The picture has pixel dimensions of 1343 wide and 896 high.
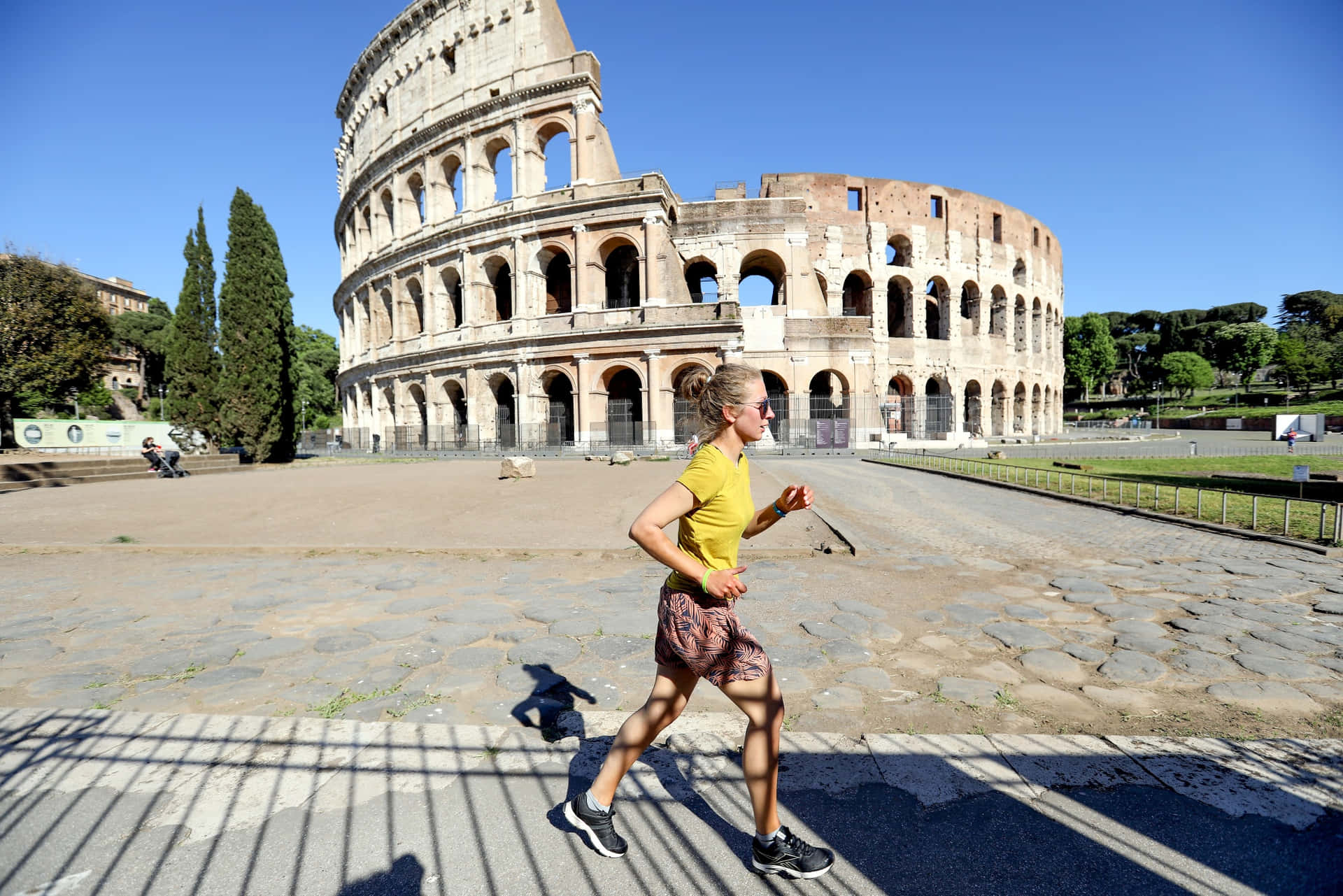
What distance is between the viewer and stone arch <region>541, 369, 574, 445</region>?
1100 inches

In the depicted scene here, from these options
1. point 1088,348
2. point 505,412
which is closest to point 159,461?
point 505,412

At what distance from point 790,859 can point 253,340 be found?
90.0ft

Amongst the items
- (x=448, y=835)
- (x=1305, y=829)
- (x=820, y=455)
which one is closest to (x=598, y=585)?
(x=448, y=835)

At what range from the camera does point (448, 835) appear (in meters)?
2.00

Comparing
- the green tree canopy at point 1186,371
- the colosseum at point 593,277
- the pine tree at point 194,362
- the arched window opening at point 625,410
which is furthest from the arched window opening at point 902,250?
the green tree canopy at point 1186,371

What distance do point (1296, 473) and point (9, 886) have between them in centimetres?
1152

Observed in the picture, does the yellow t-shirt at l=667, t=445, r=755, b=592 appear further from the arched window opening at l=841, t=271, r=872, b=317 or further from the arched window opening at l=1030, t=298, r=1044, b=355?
the arched window opening at l=1030, t=298, r=1044, b=355

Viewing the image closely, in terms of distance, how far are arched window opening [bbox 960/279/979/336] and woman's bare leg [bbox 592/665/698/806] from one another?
3992 cm

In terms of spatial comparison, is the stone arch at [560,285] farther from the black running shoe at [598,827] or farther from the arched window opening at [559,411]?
the black running shoe at [598,827]

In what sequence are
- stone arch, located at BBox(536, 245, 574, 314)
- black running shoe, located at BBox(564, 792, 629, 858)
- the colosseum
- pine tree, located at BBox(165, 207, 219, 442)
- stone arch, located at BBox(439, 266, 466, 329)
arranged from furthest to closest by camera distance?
1. stone arch, located at BBox(439, 266, 466, 329)
2. stone arch, located at BBox(536, 245, 574, 314)
3. the colosseum
4. pine tree, located at BBox(165, 207, 219, 442)
5. black running shoe, located at BBox(564, 792, 629, 858)

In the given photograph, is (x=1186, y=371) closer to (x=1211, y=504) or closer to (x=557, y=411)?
(x=557, y=411)

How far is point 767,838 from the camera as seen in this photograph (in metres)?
1.82

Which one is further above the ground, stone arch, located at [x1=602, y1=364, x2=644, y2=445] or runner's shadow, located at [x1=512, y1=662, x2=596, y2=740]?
stone arch, located at [x1=602, y1=364, x2=644, y2=445]

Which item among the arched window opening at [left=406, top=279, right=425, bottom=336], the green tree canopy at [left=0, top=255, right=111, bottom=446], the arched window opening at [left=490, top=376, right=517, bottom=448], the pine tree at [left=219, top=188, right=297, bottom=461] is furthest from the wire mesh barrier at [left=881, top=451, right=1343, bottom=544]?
the green tree canopy at [left=0, top=255, right=111, bottom=446]
